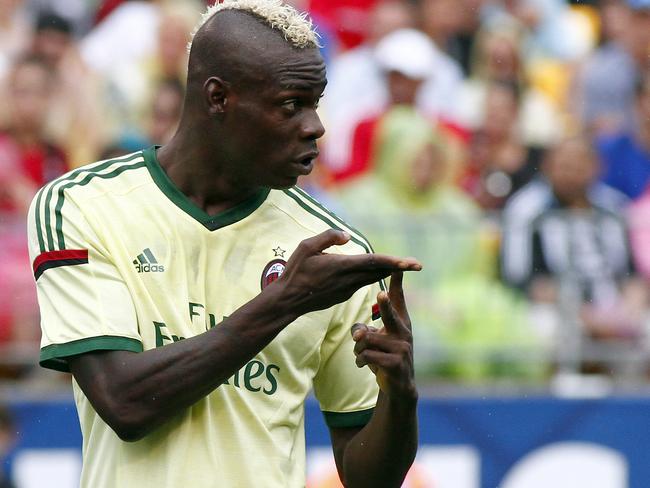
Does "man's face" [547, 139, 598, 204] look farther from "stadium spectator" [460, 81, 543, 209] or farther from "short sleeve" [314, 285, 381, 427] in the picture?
"short sleeve" [314, 285, 381, 427]

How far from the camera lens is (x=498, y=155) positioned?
1007 centimetres

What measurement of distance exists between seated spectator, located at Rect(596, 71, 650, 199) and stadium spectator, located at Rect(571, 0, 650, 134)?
1.08 ft

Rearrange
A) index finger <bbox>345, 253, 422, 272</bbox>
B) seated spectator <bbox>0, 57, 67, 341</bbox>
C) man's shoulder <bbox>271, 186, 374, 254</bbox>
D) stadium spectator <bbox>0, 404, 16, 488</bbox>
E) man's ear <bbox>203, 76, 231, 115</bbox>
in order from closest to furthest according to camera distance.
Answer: index finger <bbox>345, 253, 422, 272</bbox> < man's ear <bbox>203, 76, 231, 115</bbox> < man's shoulder <bbox>271, 186, 374, 254</bbox> < stadium spectator <bbox>0, 404, 16, 488</bbox> < seated spectator <bbox>0, 57, 67, 341</bbox>

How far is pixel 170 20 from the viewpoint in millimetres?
10336

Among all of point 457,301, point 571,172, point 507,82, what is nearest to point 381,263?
point 457,301

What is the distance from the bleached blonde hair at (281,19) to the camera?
377cm

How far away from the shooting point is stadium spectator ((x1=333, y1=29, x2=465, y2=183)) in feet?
31.8

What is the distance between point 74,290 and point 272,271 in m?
0.58

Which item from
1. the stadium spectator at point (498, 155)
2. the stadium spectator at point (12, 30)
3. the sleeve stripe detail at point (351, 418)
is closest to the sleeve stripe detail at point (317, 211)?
the sleeve stripe detail at point (351, 418)

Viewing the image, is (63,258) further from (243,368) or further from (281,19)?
(281,19)

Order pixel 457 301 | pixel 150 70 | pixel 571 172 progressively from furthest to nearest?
pixel 150 70, pixel 571 172, pixel 457 301

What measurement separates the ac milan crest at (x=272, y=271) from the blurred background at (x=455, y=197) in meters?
4.29

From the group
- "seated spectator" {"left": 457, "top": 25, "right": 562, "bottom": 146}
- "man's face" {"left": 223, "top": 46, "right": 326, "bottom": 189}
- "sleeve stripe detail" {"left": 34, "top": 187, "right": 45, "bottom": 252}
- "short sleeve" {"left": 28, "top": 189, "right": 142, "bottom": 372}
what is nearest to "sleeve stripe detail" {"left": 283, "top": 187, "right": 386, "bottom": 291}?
"man's face" {"left": 223, "top": 46, "right": 326, "bottom": 189}

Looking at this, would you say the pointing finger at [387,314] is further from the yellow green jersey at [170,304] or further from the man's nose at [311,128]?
the man's nose at [311,128]
